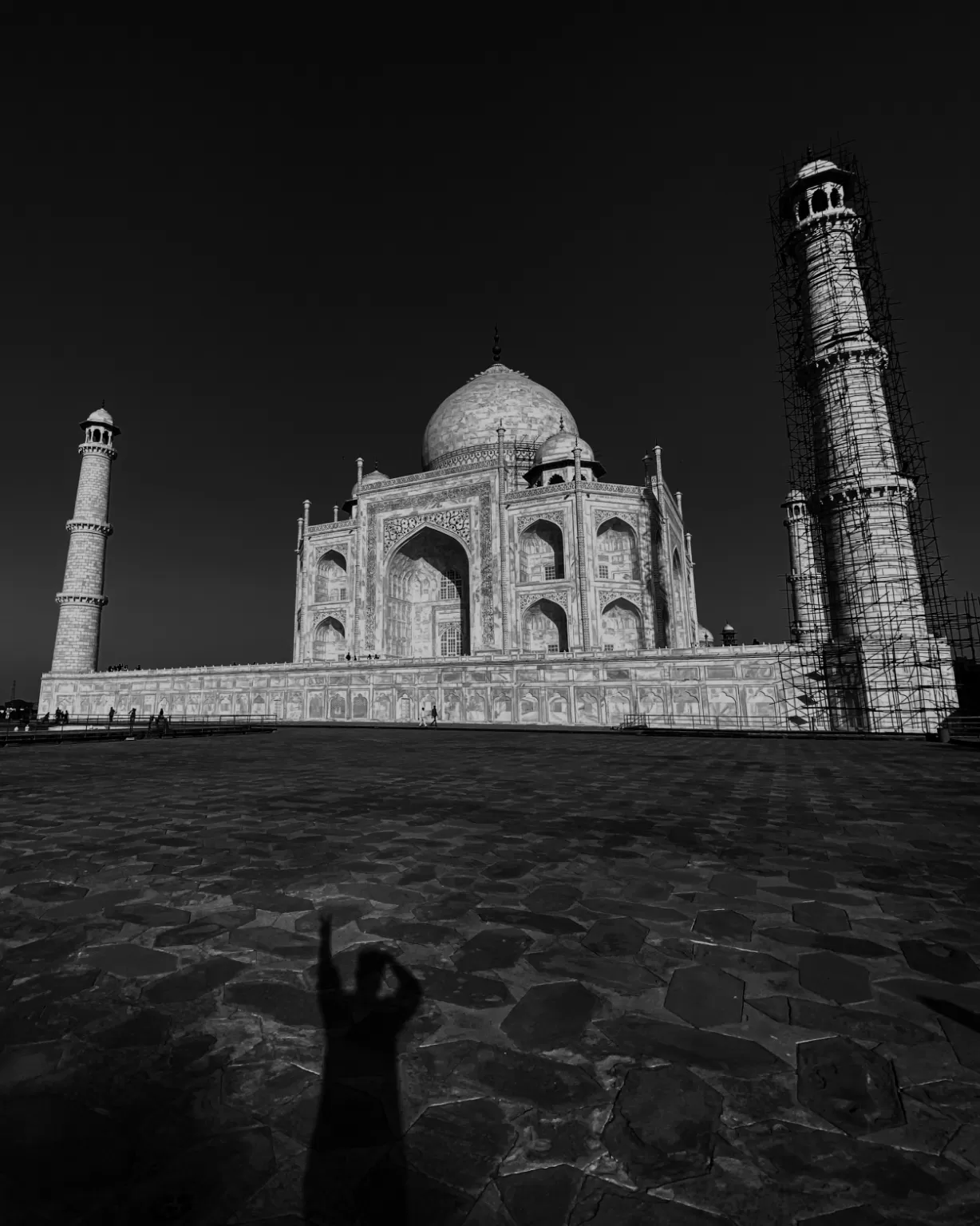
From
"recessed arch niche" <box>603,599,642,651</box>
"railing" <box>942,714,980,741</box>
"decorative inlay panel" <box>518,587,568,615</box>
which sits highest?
"decorative inlay panel" <box>518,587,568,615</box>

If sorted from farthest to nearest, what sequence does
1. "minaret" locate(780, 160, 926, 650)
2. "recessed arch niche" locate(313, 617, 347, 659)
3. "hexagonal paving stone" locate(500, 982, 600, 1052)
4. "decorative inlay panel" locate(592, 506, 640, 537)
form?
"recessed arch niche" locate(313, 617, 347, 659)
"decorative inlay panel" locate(592, 506, 640, 537)
"minaret" locate(780, 160, 926, 650)
"hexagonal paving stone" locate(500, 982, 600, 1052)

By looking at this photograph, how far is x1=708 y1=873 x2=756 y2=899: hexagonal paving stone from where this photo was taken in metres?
2.93

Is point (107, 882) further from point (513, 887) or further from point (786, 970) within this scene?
point (786, 970)

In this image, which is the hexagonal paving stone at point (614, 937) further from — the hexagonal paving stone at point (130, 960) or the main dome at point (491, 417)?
the main dome at point (491, 417)

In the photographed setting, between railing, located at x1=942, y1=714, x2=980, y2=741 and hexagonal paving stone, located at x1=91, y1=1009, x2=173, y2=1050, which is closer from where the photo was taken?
hexagonal paving stone, located at x1=91, y1=1009, x2=173, y2=1050

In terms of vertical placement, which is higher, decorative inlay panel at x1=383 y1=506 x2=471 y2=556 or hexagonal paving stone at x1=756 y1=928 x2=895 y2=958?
decorative inlay panel at x1=383 y1=506 x2=471 y2=556

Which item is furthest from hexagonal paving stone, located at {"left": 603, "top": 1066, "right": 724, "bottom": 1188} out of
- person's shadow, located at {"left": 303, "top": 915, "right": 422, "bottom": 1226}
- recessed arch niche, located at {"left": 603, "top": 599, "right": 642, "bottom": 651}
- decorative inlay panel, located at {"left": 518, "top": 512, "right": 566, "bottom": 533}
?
decorative inlay panel, located at {"left": 518, "top": 512, "right": 566, "bottom": 533}

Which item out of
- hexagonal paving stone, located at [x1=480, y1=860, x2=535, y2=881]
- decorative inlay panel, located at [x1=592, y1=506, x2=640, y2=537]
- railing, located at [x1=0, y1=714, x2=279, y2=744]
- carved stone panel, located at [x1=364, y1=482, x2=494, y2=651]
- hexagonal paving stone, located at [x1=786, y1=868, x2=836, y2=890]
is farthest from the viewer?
carved stone panel, located at [x1=364, y1=482, x2=494, y2=651]

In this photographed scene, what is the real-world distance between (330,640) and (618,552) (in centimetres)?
1562

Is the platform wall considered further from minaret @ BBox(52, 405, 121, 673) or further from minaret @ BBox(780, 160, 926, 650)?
minaret @ BBox(780, 160, 926, 650)

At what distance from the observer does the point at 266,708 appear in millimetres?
26031

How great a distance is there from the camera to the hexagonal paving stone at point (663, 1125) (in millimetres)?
1232

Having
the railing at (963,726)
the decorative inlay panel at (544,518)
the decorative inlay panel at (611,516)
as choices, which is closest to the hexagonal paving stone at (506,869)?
the railing at (963,726)

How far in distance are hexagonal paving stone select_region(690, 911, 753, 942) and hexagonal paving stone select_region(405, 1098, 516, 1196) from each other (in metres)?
1.36
